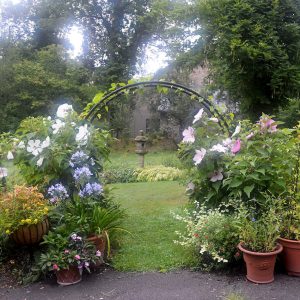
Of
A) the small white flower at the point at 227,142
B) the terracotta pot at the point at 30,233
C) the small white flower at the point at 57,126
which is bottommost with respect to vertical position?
the terracotta pot at the point at 30,233

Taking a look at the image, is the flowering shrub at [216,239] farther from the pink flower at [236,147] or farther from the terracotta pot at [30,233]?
the terracotta pot at [30,233]

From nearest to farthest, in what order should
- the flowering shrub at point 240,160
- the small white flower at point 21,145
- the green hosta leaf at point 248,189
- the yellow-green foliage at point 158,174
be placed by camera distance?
1. the green hosta leaf at point 248,189
2. the flowering shrub at point 240,160
3. the small white flower at point 21,145
4. the yellow-green foliage at point 158,174

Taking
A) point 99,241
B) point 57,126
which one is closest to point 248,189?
point 99,241

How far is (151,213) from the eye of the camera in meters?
5.68

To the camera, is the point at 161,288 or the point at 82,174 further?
the point at 82,174

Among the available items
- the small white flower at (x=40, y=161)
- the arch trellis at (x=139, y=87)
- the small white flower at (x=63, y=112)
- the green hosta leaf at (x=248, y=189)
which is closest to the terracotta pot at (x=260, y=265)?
the green hosta leaf at (x=248, y=189)

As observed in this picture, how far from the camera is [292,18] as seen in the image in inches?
291

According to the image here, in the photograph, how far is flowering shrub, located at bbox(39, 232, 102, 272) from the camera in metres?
3.21

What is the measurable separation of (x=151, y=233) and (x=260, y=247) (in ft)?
5.69

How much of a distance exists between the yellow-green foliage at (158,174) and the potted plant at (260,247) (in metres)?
5.64

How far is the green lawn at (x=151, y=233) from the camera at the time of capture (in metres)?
3.66

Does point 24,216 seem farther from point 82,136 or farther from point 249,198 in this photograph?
point 249,198

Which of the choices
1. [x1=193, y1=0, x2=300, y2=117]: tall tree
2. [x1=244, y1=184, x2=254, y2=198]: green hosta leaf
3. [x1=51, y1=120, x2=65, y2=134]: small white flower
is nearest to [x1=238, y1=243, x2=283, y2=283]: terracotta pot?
[x1=244, y1=184, x2=254, y2=198]: green hosta leaf

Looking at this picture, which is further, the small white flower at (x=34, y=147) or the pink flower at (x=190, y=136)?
the pink flower at (x=190, y=136)
